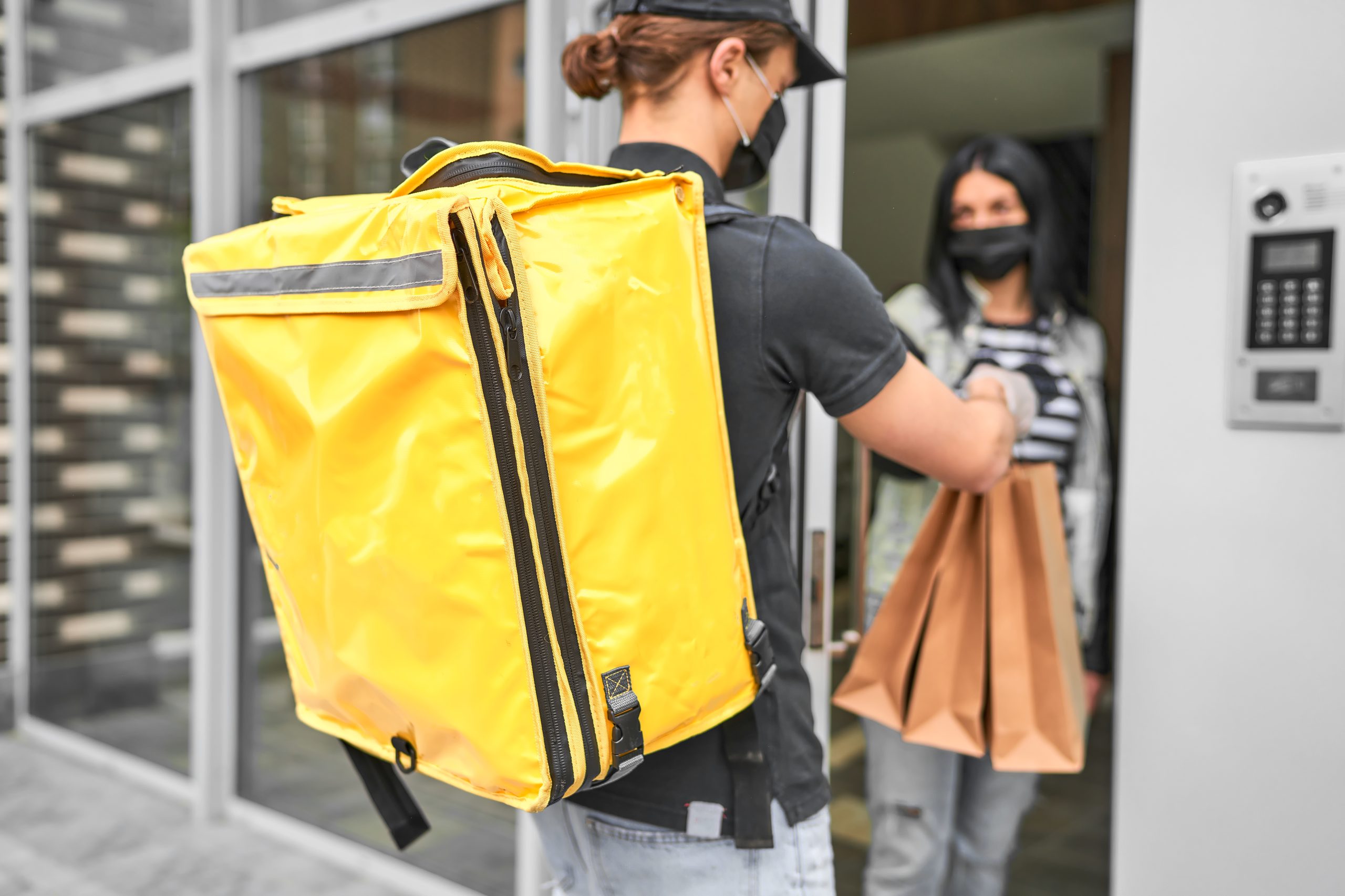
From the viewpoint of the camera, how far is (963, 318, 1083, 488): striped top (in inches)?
76.9

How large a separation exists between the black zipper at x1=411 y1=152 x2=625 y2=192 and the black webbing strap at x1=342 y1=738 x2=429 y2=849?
656mm

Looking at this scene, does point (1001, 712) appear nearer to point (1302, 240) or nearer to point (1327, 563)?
point (1327, 563)

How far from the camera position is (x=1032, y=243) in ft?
6.64

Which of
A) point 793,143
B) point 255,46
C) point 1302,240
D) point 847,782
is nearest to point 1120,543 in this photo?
point 1302,240

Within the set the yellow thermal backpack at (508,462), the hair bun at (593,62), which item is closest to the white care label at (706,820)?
the yellow thermal backpack at (508,462)

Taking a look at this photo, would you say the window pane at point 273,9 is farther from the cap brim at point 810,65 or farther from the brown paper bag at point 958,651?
the brown paper bag at point 958,651

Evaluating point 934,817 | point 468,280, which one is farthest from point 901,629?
point 468,280

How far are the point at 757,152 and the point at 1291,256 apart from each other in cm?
78

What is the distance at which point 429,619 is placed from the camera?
94 cm

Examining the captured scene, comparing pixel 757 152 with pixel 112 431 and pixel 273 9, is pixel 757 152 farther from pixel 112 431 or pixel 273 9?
pixel 112 431

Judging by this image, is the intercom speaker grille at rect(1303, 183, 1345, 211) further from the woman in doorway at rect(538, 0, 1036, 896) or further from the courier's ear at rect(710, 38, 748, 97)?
the courier's ear at rect(710, 38, 748, 97)

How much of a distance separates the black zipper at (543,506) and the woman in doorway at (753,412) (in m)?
0.23

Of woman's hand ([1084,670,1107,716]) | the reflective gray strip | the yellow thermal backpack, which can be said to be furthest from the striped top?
the reflective gray strip

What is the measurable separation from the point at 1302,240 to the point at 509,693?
1.25 metres
